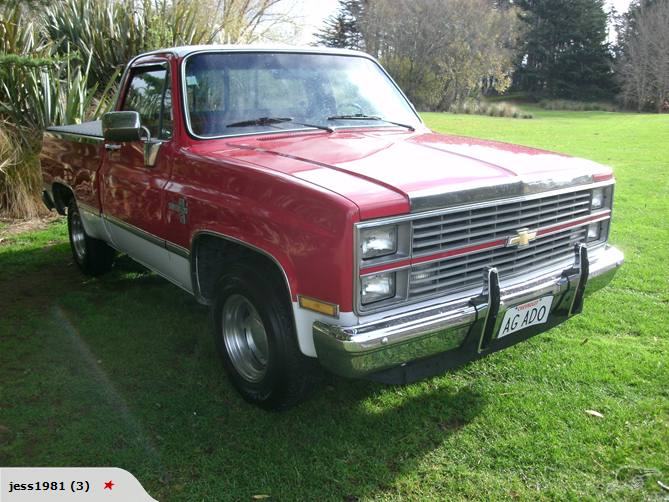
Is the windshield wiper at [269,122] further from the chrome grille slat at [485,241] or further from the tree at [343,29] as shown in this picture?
the tree at [343,29]

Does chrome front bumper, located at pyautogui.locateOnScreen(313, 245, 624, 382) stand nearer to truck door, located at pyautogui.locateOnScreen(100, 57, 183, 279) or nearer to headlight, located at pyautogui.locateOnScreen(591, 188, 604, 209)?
headlight, located at pyautogui.locateOnScreen(591, 188, 604, 209)

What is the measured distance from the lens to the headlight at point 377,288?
266 cm

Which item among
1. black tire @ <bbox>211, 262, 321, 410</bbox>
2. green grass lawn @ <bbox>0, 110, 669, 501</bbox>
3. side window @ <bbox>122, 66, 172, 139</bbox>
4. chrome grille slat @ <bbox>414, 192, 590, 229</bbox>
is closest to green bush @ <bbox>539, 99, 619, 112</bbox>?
green grass lawn @ <bbox>0, 110, 669, 501</bbox>

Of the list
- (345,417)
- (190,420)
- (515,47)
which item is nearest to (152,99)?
(190,420)

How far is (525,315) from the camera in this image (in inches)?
122

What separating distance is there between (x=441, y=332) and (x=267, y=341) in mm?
887

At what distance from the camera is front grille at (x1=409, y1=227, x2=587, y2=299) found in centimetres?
283

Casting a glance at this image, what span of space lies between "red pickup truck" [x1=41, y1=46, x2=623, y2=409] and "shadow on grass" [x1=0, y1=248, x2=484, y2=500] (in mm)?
258

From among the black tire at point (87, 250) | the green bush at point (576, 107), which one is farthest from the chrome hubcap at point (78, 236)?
the green bush at point (576, 107)

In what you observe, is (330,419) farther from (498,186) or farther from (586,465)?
(498,186)

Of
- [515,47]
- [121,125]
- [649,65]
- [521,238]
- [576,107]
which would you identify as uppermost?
[515,47]

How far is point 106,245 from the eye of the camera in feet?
18.1

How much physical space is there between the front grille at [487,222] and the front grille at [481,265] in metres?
0.08

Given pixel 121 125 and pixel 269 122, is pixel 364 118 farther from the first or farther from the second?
pixel 121 125
